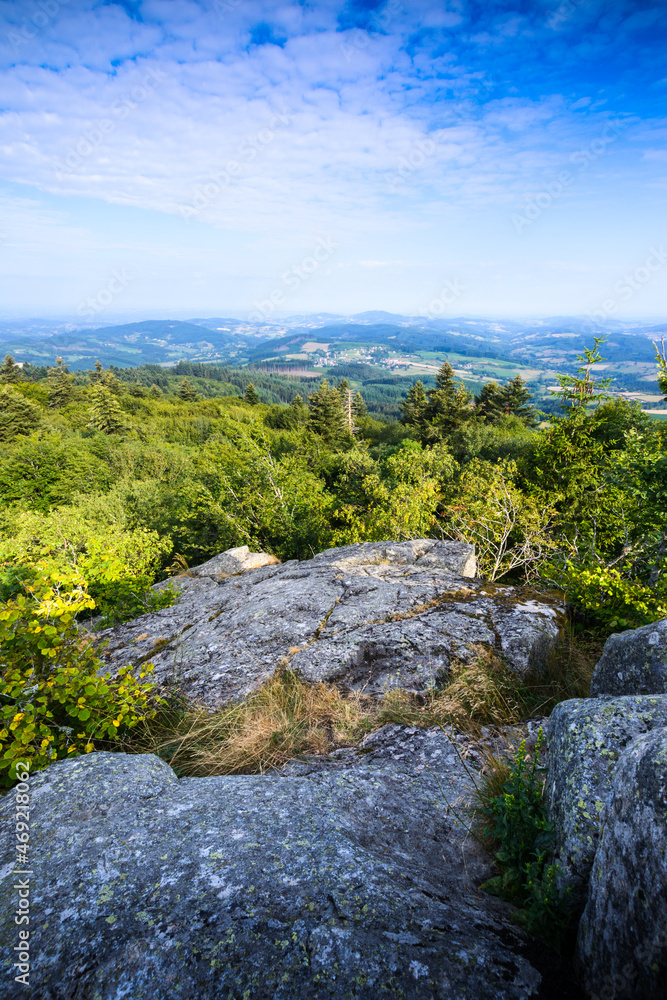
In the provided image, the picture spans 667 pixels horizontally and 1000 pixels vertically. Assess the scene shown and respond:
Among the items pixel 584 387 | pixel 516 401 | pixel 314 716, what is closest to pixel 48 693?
pixel 314 716

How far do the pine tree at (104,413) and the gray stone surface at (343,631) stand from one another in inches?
2518

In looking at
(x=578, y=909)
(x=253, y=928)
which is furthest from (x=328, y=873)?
(x=578, y=909)

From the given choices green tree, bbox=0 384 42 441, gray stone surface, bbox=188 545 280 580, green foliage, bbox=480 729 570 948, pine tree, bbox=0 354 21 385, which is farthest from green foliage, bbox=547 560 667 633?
pine tree, bbox=0 354 21 385

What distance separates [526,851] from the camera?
2689mm

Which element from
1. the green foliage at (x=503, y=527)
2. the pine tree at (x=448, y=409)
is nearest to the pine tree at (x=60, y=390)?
the pine tree at (x=448, y=409)

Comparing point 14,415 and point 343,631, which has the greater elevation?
point 14,415

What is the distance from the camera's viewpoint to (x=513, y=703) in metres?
4.64

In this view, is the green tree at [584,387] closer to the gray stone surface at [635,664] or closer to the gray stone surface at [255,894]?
the gray stone surface at [635,664]

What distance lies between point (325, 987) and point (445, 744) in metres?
2.54

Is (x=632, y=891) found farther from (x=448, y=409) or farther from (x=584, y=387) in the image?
(x=448, y=409)

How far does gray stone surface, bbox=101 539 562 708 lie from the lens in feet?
17.9

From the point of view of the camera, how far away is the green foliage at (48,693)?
3451 mm

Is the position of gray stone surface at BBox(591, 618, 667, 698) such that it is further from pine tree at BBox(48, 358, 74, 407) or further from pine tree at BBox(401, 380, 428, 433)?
pine tree at BBox(48, 358, 74, 407)

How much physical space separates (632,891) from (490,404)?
→ 61442 millimetres
